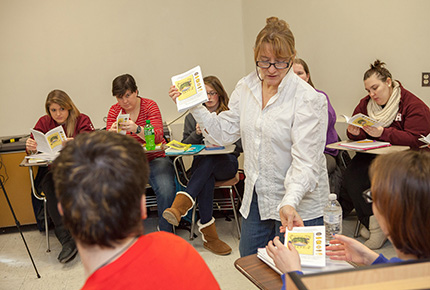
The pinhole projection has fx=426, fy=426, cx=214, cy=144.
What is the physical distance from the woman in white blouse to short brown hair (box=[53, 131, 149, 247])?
888 mm

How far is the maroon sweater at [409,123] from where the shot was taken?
3.25 meters

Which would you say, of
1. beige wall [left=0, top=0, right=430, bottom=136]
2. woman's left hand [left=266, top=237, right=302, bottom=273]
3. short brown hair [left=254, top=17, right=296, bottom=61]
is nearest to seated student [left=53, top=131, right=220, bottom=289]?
woman's left hand [left=266, top=237, right=302, bottom=273]

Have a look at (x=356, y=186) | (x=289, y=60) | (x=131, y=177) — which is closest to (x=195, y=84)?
(x=289, y=60)

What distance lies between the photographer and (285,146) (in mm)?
1957

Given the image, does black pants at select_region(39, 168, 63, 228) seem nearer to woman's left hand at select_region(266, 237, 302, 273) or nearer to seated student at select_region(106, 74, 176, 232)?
seated student at select_region(106, 74, 176, 232)

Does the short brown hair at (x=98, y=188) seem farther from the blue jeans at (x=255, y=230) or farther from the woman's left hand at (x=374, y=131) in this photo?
the woman's left hand at (x=374, y=131)

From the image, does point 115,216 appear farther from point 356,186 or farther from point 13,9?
point 13,9

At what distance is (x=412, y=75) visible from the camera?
139 inches

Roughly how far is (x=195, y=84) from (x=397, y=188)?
1.41 m

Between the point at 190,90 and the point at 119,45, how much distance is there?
3.25 meters

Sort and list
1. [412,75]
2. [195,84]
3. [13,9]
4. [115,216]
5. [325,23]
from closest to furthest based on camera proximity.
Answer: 1. [115,216]
2. [195,84]
3. [412,75]
4. [325,23]
5. [13,9]

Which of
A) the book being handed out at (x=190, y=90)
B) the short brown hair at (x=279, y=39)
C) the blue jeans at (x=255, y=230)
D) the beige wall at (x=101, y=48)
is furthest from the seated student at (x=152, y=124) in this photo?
the short brown hair at (x=279, y=39)

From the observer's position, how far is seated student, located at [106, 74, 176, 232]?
147 inches

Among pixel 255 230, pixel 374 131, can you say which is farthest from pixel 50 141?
pixel 374 131
